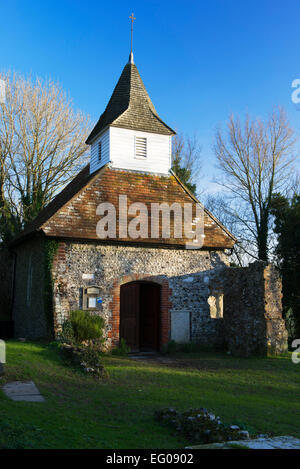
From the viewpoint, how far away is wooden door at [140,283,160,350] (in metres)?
15.2

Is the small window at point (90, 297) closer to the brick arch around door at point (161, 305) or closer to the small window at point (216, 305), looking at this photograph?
the brick arch around door at point (161, 305)

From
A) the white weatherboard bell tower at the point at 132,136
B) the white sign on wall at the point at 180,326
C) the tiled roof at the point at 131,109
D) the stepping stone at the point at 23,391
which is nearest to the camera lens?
the stepping stone at the point at 23,391

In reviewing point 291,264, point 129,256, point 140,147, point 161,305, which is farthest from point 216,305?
point 140,147

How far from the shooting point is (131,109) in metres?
17.5

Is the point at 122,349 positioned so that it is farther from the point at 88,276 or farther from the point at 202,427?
the point at 202,427

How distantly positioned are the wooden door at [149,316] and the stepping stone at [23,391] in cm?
711

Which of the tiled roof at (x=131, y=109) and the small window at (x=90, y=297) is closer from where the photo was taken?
the small window at (x=90, y=297)

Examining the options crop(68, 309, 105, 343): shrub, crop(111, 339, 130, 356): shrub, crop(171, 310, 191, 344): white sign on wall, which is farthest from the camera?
crop(171, 310, 191, 344): white sign on wall

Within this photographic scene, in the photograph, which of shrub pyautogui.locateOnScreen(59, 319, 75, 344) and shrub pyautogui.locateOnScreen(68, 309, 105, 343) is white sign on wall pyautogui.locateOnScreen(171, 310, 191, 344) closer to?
shrub pyautogui.locateOnScreen(68, 309, 105, 343)

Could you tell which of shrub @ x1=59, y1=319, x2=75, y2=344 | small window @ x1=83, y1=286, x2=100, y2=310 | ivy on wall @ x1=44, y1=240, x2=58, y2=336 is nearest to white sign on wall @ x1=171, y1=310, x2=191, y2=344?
small window @ x1=83, y1=286, x2=100, y2=310

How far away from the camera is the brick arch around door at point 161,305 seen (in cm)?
1395

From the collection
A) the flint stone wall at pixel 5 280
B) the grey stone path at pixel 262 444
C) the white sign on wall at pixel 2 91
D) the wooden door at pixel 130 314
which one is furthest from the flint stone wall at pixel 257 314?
the white sign on wall at pixel 2 91

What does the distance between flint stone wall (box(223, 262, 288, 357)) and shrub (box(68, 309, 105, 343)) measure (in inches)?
189
